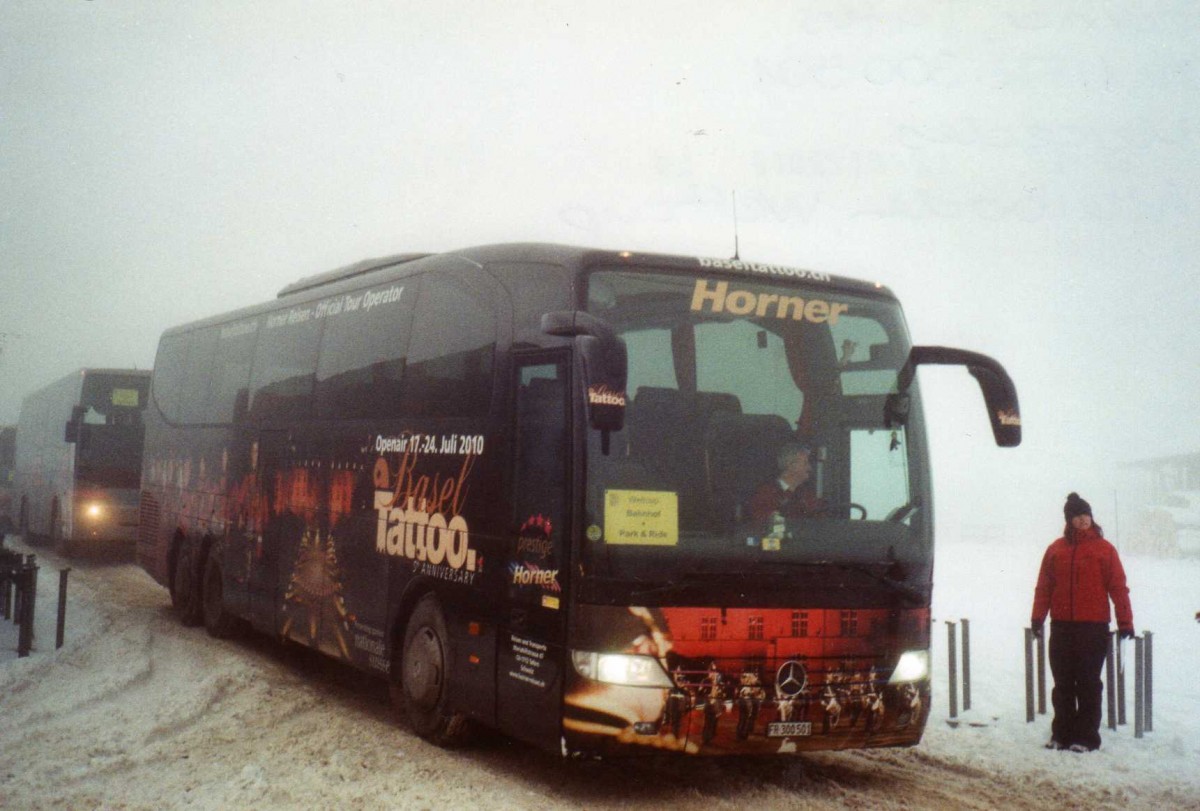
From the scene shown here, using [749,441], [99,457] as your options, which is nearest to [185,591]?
[99,457]

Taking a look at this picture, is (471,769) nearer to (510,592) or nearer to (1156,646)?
(510,592)

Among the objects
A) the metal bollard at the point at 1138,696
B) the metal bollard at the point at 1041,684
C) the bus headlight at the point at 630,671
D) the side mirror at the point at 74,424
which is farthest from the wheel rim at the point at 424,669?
the side mirror at the point at 74,424

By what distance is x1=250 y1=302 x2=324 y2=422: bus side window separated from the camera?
1205 cm

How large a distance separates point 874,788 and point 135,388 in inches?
808

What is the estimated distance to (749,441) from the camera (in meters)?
7.53

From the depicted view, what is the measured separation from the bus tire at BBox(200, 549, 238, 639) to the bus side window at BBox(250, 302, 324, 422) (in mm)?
2216

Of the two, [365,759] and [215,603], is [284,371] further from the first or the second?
[365,759]

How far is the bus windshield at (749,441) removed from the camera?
23.9ft

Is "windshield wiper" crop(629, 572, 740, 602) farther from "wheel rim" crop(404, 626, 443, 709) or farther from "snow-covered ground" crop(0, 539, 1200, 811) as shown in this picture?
"wheel rim" crop(404, 626, 443, 709)

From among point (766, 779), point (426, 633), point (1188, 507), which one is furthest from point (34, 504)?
point (1188, 507)

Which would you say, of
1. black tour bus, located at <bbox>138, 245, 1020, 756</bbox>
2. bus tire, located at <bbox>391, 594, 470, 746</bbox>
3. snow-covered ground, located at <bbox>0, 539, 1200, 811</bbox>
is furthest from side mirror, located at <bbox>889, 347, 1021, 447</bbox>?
bus tire, located at <bbox>391, 594, 470, 746</bbox>

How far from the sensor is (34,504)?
29688 millimetres

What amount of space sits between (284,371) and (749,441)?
659 cm

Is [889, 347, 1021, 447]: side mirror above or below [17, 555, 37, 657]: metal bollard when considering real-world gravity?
Answer: above
